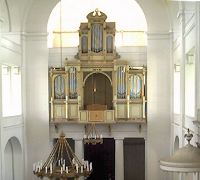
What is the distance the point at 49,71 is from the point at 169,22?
526 centimetres

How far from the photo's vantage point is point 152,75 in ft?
59.8

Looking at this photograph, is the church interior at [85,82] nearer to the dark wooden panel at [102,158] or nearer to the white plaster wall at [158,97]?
the white plaster wall at [158,97]

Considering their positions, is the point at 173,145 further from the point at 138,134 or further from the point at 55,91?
the point at 55,91

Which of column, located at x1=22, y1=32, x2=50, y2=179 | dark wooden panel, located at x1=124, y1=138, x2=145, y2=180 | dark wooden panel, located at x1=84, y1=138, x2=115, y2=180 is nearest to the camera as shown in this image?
column, located at x1=22, y1=32, x2=50, y2=179

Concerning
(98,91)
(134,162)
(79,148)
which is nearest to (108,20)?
(98,91)

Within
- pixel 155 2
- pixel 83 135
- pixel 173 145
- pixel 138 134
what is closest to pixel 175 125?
pixel 173 145

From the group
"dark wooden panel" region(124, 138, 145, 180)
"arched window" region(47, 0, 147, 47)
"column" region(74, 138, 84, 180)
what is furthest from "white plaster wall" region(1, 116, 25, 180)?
"dark wooden panel" region(124, 138, 145, 180)

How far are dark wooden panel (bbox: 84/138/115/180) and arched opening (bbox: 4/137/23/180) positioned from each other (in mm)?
4747

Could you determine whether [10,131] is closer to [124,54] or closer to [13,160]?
[13,160]

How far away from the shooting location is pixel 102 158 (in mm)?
22094

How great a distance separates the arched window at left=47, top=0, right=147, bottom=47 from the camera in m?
19.2

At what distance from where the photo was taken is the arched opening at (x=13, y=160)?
17797 millimetres

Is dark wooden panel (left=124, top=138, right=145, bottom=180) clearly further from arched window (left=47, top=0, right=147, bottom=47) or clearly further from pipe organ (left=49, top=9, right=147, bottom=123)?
arched window (left=47, top=0, right=147, bottom=47)

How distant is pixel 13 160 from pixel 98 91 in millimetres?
4574
